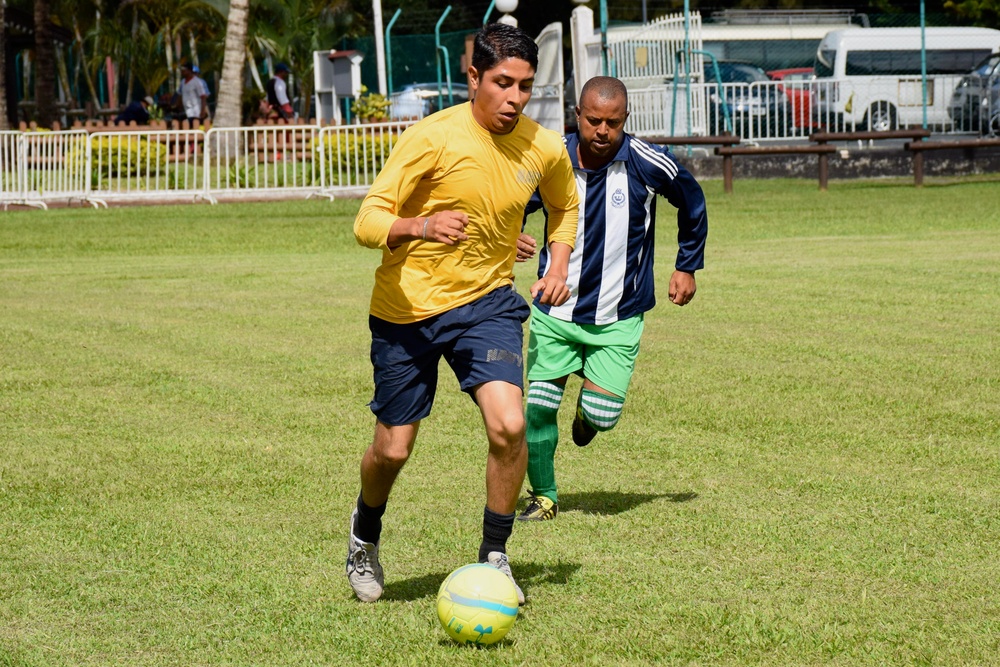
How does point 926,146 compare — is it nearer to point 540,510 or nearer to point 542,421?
point 542,421

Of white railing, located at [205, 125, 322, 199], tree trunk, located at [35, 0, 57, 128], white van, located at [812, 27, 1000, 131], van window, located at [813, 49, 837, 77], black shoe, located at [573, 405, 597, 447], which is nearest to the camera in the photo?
black shoe, located at [573, 405, 597, 447]

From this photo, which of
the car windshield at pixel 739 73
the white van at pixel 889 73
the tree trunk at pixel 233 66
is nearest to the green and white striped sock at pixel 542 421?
the white van at pixel 889 73

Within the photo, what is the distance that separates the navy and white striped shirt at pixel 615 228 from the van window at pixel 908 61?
28.7m

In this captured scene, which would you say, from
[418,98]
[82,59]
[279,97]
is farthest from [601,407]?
[82,59]

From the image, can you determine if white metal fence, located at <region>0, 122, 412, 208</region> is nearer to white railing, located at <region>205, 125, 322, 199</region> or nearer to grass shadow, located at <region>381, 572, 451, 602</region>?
white railing, located at <region>205, 125, 322, 199</region>

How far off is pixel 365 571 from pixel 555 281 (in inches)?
46.0

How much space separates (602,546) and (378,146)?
21.1m

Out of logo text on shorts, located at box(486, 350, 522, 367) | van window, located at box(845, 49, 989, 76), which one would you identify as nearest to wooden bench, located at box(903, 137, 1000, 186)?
van window, located at box(845, 49, 989, 76)

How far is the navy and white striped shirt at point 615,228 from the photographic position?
6.23 m

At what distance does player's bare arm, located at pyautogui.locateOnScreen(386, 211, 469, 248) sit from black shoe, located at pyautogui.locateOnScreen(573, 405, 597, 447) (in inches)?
84.3

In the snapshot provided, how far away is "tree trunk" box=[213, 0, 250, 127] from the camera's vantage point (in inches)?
1233

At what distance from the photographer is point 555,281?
503cm

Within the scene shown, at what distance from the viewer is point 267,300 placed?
43.0ft

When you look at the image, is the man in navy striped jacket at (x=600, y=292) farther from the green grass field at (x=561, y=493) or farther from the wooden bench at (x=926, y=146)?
the wooden bench at (x=926, y=146)
